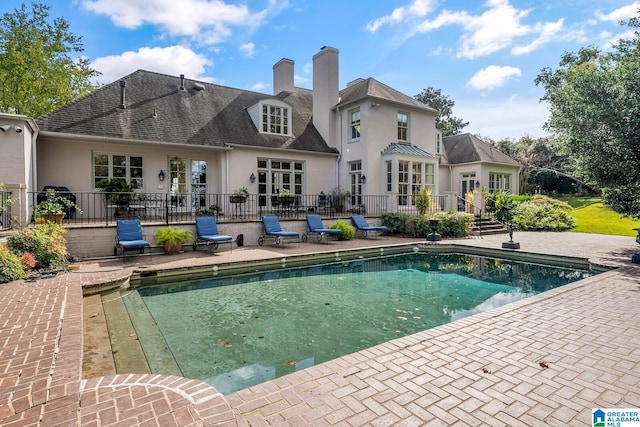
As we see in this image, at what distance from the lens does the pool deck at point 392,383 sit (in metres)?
2.43

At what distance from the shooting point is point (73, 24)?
22.3 metres

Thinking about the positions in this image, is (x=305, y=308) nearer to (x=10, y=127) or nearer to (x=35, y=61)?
(x=10, y=127)

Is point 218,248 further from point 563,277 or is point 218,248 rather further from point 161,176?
point 563,277

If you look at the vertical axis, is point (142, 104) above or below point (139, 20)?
below

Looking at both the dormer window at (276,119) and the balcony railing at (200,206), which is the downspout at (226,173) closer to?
the balcony railing at (200,206)

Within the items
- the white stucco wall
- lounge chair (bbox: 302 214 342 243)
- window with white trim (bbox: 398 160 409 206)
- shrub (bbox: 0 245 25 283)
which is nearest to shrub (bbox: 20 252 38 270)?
shrub (bbox: 0 245 25 283)

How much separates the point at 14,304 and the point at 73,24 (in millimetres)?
25857

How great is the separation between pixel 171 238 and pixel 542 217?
18938 mm

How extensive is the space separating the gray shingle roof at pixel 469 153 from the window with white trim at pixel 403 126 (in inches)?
250

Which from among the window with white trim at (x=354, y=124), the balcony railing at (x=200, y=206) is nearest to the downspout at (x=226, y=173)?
the balcony railing at (x=200, y=206)

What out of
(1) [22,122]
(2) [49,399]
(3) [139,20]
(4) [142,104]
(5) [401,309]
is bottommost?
(5) [401,309]

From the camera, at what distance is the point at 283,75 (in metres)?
20.2

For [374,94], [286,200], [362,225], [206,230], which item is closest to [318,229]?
[362,225]


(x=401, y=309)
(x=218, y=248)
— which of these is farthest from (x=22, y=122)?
(x=401, y=309)
